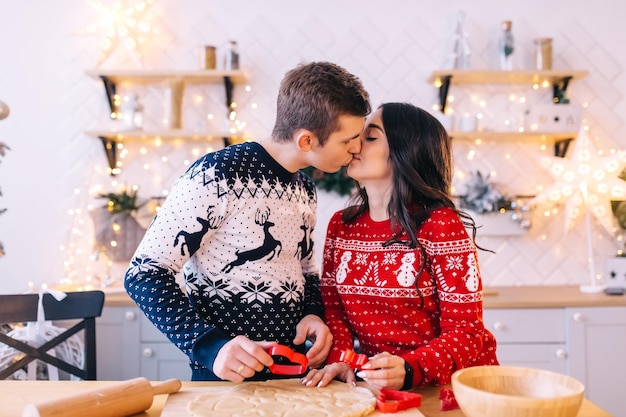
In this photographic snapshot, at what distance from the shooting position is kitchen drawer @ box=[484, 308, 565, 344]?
234 cm

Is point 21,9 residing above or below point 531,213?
above

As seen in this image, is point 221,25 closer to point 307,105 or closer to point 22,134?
point 22,134

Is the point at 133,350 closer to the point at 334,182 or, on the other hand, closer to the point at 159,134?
the point at 159,134

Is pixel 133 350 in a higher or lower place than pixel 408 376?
lower

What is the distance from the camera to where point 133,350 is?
2.38 meters

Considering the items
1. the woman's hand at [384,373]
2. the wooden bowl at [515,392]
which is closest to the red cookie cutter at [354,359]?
the woman's hand at [384,373]

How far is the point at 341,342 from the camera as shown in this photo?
1284 mm

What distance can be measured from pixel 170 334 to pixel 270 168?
42cm

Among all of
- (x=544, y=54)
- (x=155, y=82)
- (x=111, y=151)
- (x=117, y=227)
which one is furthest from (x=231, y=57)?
(x=544, y=54)

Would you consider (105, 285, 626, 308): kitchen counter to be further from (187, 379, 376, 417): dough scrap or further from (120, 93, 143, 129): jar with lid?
(187, 379, 376, 417): dough scrap

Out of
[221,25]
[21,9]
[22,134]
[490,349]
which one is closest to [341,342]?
[490,349]

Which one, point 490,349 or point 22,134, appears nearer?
point 490,349

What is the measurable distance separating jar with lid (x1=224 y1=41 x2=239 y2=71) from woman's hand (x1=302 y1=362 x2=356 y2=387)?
6.27 feet

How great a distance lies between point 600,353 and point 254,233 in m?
1.77
